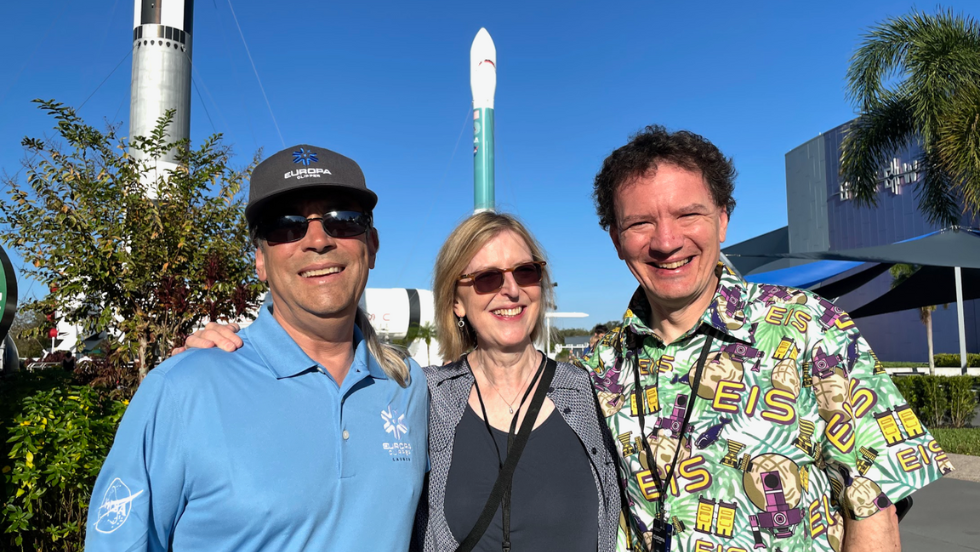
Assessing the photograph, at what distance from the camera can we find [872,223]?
3006 centimetres

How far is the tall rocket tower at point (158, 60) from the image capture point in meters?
16.1

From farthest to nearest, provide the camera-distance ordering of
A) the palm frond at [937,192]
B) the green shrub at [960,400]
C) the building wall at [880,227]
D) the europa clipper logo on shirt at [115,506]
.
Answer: the building wall at [880,227] → the palm frond at [937,192] → the green shrub at [960,400] → the europa clipper logo on shirt at [115,506]

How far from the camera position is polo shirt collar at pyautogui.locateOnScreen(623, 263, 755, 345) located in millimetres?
2268

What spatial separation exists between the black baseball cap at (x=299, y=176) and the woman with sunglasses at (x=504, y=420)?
0.50 meters

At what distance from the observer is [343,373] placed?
2258 millimetres

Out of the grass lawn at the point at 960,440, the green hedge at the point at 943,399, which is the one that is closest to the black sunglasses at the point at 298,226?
the grass lawn at the point at 960,440

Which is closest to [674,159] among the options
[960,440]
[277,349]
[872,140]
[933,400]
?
[277,349]

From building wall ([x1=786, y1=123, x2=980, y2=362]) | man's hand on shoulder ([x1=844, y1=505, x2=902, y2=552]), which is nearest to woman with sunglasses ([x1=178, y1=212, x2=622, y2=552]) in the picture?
man's hand on shoulder ([x1=844, y1=505, x2=902, y2=552])

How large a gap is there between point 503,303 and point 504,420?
564mm

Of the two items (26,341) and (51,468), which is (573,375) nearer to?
(51,468)

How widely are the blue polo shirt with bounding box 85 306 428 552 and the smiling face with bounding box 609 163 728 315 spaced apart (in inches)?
45.3

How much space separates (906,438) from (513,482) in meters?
1.43

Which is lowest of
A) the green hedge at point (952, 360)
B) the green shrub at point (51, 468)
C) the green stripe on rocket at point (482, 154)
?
the green hedge at point (952, 360)

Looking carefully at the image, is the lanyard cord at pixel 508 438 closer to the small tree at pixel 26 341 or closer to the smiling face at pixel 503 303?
the smiling face at pixel 503 303
